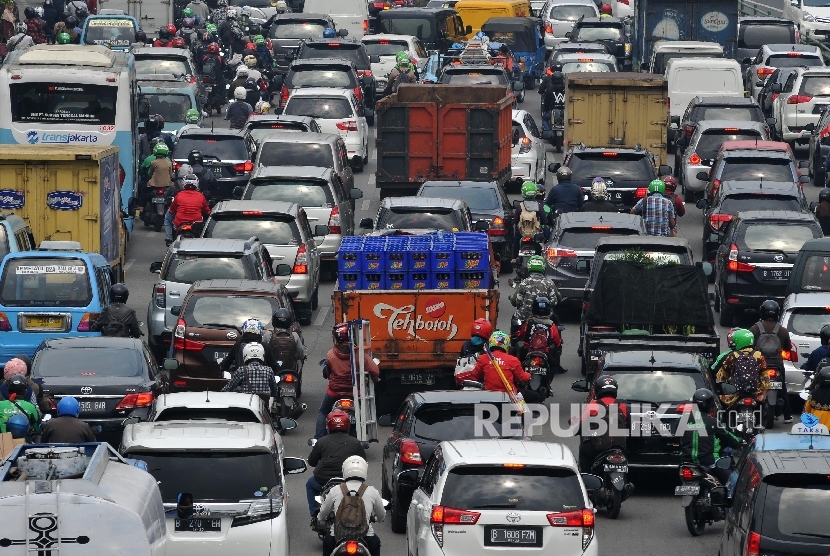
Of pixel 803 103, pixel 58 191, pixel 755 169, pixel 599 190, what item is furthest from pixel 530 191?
pixel 803 103

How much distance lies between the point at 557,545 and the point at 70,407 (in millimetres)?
5348

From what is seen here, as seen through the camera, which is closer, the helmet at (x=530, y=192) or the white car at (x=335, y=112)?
the helmet at (x=530, y=192)

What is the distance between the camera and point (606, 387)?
67.7ft

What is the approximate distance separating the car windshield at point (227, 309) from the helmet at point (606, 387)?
5.44 meters

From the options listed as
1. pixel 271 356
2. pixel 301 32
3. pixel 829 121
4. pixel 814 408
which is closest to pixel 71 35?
pixel 301 32

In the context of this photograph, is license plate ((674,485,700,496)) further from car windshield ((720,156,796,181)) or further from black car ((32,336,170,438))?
car windshield ((720,156,796,181))

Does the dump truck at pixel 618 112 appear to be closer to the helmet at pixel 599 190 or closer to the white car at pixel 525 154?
the white car at pixel 525 154

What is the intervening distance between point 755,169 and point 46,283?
13717mm

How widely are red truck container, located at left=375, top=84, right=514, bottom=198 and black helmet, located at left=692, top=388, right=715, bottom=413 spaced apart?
630 inches

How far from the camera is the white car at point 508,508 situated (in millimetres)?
15930

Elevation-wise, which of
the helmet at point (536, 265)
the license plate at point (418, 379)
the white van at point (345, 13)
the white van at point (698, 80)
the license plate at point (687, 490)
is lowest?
the license plate at point (418, 379)

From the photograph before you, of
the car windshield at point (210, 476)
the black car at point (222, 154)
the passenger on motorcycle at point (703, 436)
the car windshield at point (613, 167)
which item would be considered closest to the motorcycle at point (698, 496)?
the passenger on motorcycle at point (703, 436)

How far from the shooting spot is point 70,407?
19.3 meters

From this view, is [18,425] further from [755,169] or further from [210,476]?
[755,169]
